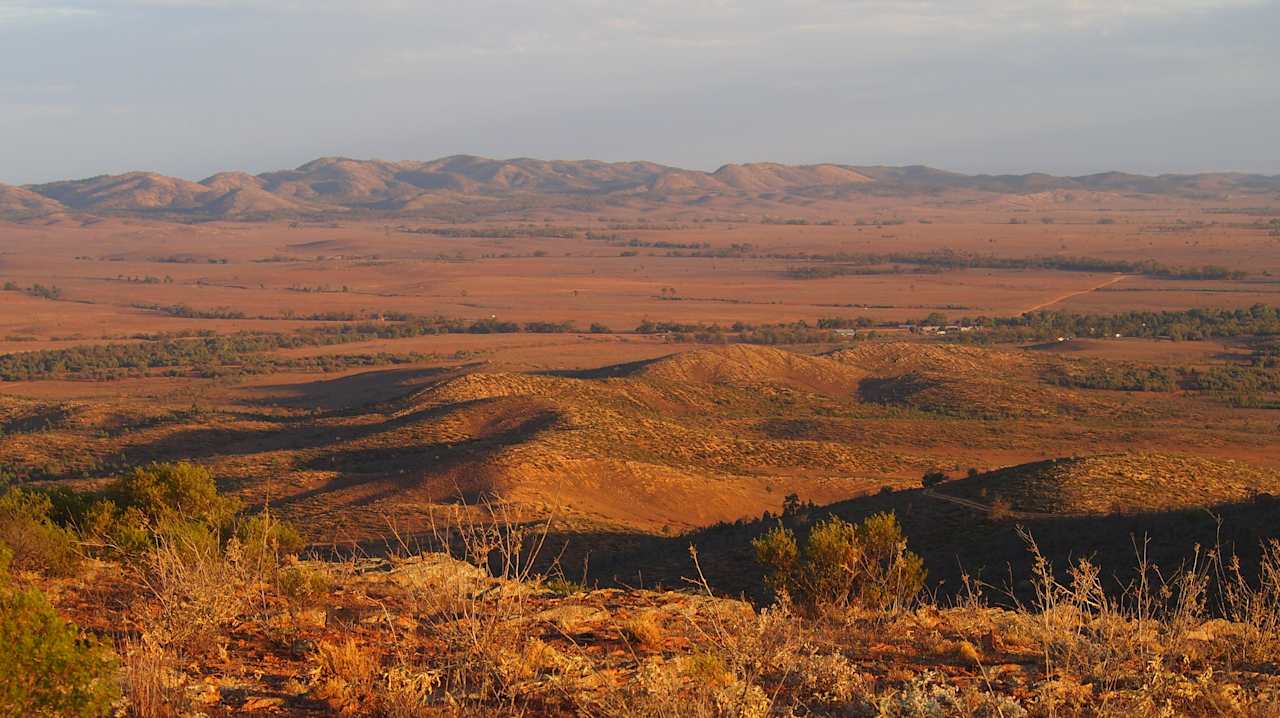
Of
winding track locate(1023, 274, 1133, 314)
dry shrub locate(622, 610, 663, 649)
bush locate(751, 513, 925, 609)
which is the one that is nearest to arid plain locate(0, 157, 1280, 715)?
dry shrub locate(622, 610, 663, 649)

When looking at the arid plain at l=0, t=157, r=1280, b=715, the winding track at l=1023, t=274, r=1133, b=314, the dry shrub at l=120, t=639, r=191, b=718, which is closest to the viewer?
the dry shrub at l=120, t=639, r=191, b=718

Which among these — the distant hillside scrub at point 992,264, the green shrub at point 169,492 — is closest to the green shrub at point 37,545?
the green shrub at point 169,492

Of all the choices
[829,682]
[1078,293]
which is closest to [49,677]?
[829,682]

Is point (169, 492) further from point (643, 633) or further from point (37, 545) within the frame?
point (643, 633)

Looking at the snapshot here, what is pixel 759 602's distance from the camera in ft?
44.0

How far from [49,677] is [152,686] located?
2.07 ft

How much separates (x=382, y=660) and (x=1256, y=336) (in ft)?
207

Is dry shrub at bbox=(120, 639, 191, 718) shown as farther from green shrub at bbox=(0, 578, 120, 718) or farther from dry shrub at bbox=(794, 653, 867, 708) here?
dry shrub at bbox=(794, 653, 867, 708)

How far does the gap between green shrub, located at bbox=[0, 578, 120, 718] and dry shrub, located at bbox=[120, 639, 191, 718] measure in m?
0.25

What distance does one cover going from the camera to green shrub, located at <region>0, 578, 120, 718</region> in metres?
6.25

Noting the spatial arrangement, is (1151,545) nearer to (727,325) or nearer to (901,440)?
(901,440)

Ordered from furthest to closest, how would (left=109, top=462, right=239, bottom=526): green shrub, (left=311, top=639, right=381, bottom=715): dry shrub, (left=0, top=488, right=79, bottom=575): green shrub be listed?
(left=109, top=462, right=239, bottom=526): green shrub < (left=0, top=488, right=79, bottom=575): green shrub < (left=311, top=639, right=381, bottom=715): dry shrub

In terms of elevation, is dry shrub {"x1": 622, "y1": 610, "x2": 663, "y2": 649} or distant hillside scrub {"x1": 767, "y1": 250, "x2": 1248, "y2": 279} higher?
dry shrub {"x1": 622, "y1": 610, "x2": 663, "y2": 649}

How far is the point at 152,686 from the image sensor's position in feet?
22.3
